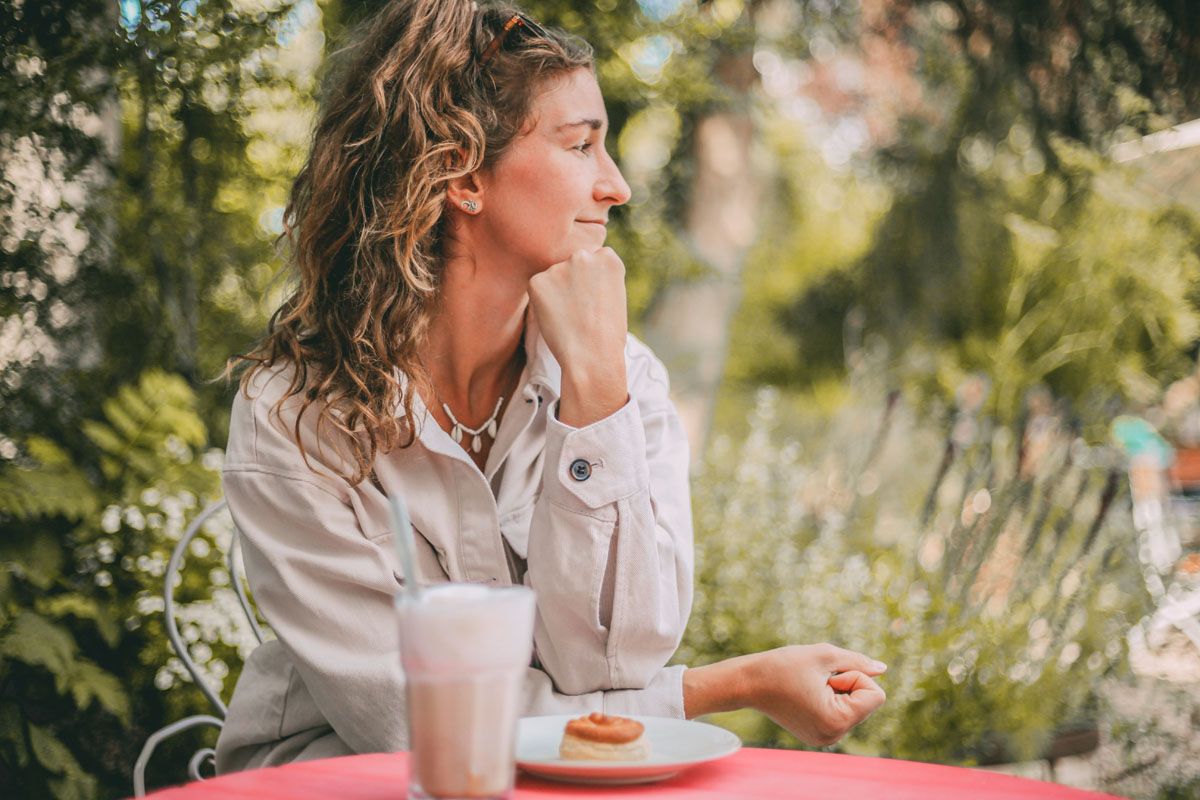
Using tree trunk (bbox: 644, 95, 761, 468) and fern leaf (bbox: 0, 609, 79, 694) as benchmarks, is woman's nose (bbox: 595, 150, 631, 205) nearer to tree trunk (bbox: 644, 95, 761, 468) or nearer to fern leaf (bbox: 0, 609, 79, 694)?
fern leaf (bbox: 0, 609, 79, 694)

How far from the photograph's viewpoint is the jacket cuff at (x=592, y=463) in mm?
1367

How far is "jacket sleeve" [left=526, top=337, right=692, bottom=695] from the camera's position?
4.51 ft

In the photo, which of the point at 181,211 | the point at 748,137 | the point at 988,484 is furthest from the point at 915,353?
the point at 181,211

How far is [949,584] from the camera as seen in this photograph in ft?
9.37

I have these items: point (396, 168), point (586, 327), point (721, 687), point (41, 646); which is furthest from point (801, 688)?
point (41, 646)

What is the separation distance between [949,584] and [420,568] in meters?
1.88

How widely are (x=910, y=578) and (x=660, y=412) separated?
152cm

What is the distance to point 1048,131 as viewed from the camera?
4090 millimetres

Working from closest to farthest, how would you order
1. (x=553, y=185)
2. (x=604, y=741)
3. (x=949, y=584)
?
1. (x=604, y=741)
2. (x=553, y=185)
3. (x=949, y=584)

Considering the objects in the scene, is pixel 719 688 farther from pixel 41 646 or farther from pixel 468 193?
pixel 41 646

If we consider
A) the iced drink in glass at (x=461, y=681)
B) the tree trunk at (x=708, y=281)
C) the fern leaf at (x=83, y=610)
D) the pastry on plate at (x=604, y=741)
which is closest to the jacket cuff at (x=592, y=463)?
the pastry on plate at (x=604, y=741)

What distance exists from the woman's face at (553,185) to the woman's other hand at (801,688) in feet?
2.37

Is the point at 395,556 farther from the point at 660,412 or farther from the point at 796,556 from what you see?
the point at 796,556

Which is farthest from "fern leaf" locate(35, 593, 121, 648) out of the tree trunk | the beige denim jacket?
the tree trunk
